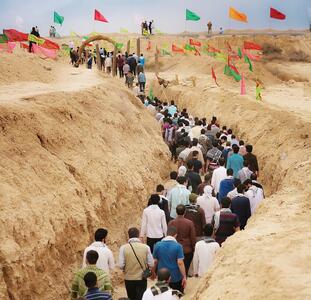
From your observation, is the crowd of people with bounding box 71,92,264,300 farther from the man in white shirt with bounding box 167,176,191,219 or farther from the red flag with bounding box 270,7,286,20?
the red flag with bounding box 270,7,286,20

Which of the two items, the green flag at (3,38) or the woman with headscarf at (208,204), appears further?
the green flag at (3,38)

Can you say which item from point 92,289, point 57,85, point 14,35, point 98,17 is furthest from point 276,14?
point 92,289

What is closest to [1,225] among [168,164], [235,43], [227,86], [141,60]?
[168,164]

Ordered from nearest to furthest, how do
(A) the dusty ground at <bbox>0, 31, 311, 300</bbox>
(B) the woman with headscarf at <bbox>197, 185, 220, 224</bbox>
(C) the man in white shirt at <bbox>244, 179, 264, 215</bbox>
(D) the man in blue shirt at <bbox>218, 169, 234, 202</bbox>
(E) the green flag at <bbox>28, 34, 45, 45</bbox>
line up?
(A) the dusty ground at <bbox>0, 31, 311, 300</bbox>
(B) the woman with headscarf at <bbox>197, 185, 220, 224</bbox>
(C) the man in white shirt at <bbox>244, 179, 264, 215</bbox>
(D) the man in blue shirt at <bbox>218, 169, 234, 202</bbox>
(E) the green flag at <bbox>28, 34, 45, 45</bbox>

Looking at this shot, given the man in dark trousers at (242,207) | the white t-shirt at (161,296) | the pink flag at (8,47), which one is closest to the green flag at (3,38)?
the pink flag at (8,47)

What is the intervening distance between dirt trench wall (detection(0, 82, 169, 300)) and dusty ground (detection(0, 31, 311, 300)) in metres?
0.02

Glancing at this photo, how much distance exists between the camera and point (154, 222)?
9.08 meters

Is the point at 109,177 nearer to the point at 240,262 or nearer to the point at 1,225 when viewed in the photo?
the point at 1,225

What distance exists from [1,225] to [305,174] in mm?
6862

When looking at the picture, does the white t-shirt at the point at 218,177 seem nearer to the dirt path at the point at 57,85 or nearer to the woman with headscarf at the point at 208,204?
the woman with headscarf at the point at 208,204

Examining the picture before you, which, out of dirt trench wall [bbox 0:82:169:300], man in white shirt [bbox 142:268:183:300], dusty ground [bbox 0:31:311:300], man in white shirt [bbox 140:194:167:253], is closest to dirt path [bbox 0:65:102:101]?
dusty ground [bbox 0:31:311:300]

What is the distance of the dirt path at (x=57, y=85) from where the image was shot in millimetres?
12727

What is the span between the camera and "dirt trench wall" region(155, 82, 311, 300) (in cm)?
579

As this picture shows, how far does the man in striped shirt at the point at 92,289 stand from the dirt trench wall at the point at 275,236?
1259mm
